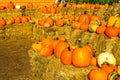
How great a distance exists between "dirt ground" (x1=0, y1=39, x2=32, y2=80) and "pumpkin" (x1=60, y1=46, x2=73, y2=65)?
7.86 ft

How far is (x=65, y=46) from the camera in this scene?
7191 mm

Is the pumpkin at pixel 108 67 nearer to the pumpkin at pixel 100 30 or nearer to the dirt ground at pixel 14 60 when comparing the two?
the pumpkin at pixel 100 30

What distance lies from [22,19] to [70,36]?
6806 mm

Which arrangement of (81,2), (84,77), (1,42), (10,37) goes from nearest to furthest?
(84,77) → (1,42) → (10,37) → (81,2)

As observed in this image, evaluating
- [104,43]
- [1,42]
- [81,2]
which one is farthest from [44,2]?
[104,43]

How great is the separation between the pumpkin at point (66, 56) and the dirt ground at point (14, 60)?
239 cm

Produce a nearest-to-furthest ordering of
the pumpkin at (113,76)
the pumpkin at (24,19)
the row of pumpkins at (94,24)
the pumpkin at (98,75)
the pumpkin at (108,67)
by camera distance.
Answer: the pumpkin at (113,76), the pumpkin at (98,75), the pumpkin at (108,67), the row of pumpkins at (94,24), the pumpkin at (24,19)

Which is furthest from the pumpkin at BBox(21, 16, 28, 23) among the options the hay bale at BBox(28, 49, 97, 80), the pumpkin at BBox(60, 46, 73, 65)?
the pumpkin at BBox(60, 46, 73, 65)

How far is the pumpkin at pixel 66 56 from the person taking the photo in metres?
6.53

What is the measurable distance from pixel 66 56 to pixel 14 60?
183 inches

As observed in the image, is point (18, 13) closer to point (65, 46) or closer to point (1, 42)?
point (1, 42)

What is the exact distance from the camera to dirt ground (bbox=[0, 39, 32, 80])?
908 centimetres

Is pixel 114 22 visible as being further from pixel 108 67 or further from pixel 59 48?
pixel 108 67

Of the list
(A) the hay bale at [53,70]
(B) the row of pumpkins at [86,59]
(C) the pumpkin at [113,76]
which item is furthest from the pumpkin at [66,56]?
(C) the pumpkin at [113,76]
